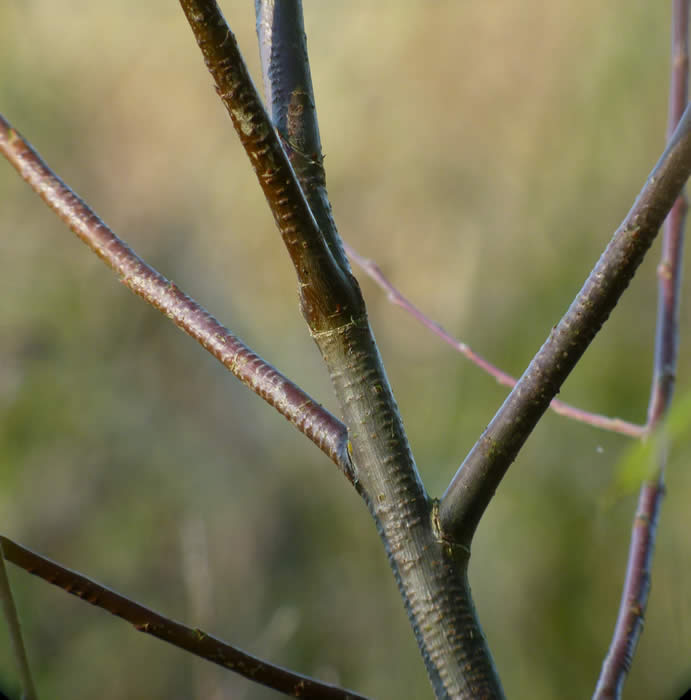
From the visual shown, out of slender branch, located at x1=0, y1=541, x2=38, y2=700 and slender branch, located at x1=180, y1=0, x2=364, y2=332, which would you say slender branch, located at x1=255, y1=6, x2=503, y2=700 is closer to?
slender branch, located at x1=180, y1=0, x2=364, y2=332

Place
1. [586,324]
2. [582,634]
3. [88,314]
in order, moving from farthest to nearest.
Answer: [88,314] < [582,634] < [586,324]

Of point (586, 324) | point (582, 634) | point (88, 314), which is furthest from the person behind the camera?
point (88, 314)

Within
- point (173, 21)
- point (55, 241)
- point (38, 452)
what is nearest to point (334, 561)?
point (38, 452)

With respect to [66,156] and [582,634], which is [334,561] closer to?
[582,634]

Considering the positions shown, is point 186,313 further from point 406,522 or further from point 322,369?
point 322,369

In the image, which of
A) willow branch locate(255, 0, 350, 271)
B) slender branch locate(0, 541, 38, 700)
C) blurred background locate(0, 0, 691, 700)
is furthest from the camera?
blurred background locate(0, 0, 691, 700)

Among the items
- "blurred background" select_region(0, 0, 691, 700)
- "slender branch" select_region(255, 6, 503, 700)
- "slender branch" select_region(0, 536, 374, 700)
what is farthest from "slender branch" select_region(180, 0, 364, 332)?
"blurred background" select_region(0, 0, 691, 700)
